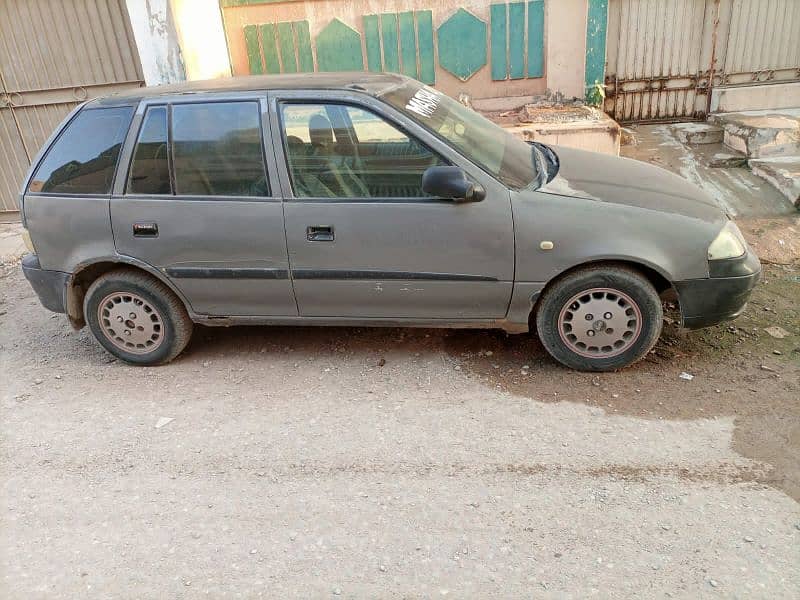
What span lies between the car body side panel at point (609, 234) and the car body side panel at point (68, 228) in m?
2.60

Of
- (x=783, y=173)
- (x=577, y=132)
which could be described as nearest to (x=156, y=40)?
(x=577, y=132)

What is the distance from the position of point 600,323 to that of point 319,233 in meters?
1.76

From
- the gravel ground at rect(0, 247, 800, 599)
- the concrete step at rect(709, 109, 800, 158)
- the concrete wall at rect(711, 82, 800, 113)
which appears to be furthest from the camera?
Answer: the concrete wall at rect(711, 82, 800, 113)

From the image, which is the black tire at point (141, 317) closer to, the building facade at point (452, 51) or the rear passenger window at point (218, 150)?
the rear passenger window at point (218, 150)

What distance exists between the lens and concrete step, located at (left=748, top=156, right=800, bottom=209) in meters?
6.01

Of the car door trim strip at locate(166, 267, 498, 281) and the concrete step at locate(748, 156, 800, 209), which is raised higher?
the car door trim strip at locate(166, 267, 498, 281)

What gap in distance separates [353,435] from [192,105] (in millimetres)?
2234

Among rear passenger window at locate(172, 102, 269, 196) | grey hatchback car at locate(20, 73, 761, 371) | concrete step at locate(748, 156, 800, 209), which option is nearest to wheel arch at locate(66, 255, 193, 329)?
grey hatchback car at locate(20, 73, 761, 371)

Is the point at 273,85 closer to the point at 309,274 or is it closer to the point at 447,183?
the point at 309,274

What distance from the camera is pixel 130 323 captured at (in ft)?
14.3

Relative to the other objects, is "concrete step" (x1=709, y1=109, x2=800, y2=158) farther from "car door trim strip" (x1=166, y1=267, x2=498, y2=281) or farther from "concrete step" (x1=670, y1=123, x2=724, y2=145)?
"car door trim strip" (x1=166, y1=267, x2=498, y2=281)

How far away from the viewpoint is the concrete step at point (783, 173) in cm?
601

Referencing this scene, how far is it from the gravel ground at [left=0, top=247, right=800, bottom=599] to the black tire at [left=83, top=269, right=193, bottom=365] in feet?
0.48

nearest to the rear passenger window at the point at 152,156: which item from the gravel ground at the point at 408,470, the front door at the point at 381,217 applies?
the front door at the point at 381,217
